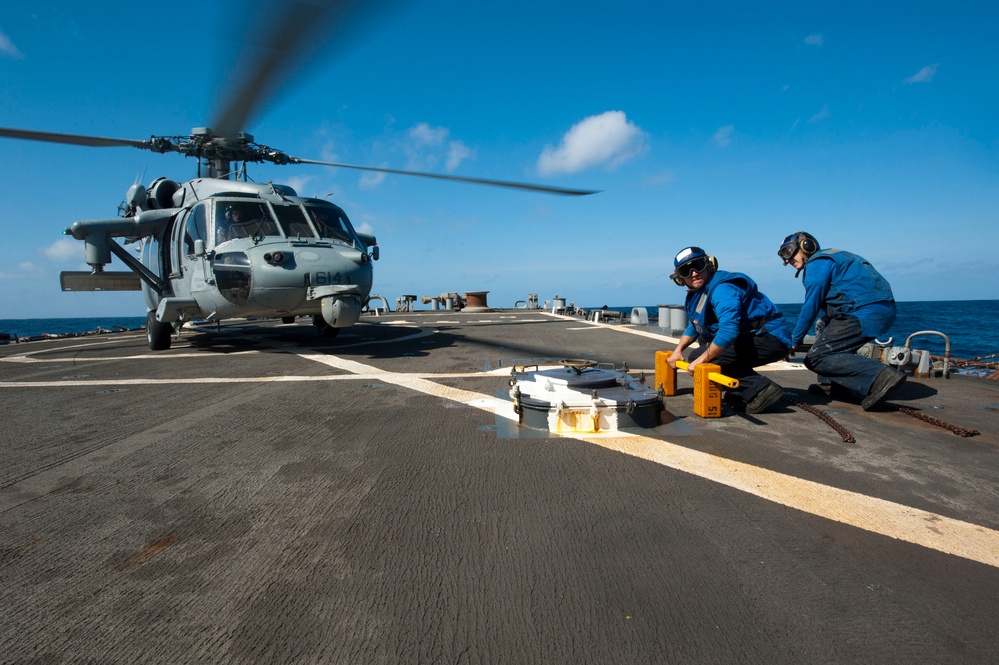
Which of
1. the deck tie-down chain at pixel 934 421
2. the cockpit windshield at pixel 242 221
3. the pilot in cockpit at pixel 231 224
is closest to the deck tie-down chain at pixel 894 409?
the deck tie-down chain at pixel 934 421

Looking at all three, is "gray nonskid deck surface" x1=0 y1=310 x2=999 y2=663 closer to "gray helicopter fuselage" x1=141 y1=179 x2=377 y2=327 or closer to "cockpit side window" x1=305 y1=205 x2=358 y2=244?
"gray helicopter fuselage" x1=141 y1=179 x2=377 y2=327

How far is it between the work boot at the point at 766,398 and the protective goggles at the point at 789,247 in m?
1.48

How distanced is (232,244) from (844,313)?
29.8 ft

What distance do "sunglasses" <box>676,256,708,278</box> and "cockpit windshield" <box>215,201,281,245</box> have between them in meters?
7.34

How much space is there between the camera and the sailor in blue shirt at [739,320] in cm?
458

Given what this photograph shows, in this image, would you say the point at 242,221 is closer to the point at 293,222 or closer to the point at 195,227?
the point at 293,222

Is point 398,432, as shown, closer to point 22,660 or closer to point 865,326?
point 22,660

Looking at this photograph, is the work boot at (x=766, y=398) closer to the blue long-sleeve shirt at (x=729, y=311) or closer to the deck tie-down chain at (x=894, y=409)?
the deck tie-down chain at (x=894, y=409)

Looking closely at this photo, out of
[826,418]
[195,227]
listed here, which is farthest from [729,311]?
[195,227]

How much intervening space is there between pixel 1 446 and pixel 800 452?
226 inches

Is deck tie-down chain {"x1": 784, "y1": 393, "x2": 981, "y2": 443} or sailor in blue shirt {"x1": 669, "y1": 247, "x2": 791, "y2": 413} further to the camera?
sailor in blue shirt {"x1": 669, "y1": 247, "x2": 791, "y2": 413}

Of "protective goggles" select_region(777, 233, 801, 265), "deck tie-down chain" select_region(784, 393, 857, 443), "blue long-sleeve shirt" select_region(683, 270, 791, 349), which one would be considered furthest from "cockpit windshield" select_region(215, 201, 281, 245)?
"deck tie-down chain" select_region(784, 393, 857, 443)

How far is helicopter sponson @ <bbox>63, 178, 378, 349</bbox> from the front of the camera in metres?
8.72

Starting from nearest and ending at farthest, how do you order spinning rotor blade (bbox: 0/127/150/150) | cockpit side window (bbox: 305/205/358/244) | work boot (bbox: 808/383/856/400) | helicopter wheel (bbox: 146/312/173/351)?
work boot (bbox: 808/383/856/400) < spinning rotor blade (bbox: 0/127/150/150) < cockpit side window (bbox: 305/205/358/244) < helicopter wheel (bbox: 146/312/173/351)
